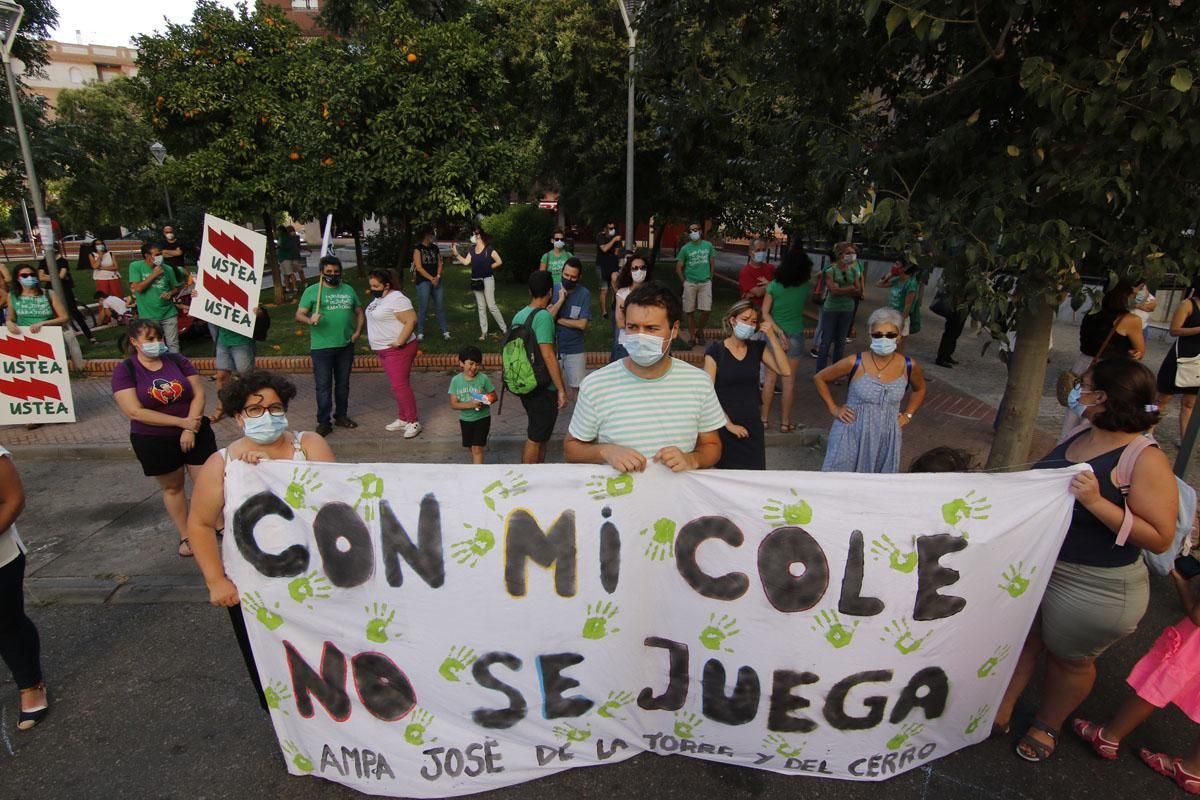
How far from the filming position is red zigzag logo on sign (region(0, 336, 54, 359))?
7.02 metres

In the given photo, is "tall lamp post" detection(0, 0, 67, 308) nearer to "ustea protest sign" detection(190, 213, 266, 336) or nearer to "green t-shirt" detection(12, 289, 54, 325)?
"green t-shirt" detection(12, 289, 54, 325)

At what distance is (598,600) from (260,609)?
1363mm

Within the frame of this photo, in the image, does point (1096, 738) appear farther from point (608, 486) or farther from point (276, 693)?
point (276, 693)

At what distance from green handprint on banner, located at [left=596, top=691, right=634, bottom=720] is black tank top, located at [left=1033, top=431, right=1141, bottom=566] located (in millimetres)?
1920

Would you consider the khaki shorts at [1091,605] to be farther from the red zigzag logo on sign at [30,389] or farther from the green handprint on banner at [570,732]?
the red zigzag logo on sign at [30,389]

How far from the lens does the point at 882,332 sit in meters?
4.33

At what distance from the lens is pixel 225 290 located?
6.88 meters

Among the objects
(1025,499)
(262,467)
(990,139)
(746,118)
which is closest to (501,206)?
(746,118)

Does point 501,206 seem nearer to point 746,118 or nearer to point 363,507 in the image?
point 746,118

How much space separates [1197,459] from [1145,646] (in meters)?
4.03

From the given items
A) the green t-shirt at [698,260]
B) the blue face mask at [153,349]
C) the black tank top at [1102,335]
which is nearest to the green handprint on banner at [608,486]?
the blue face mask at [153,349]

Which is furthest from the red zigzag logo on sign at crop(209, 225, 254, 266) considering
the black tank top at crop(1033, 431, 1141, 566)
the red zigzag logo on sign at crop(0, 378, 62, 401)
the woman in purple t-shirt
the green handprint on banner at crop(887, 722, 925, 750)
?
the black tank top at crop(1033, 431, 1141, 566)

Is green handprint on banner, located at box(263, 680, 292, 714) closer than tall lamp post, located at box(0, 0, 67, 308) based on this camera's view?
Yes

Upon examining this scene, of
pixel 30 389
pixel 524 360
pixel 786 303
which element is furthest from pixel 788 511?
pixel 30 389
